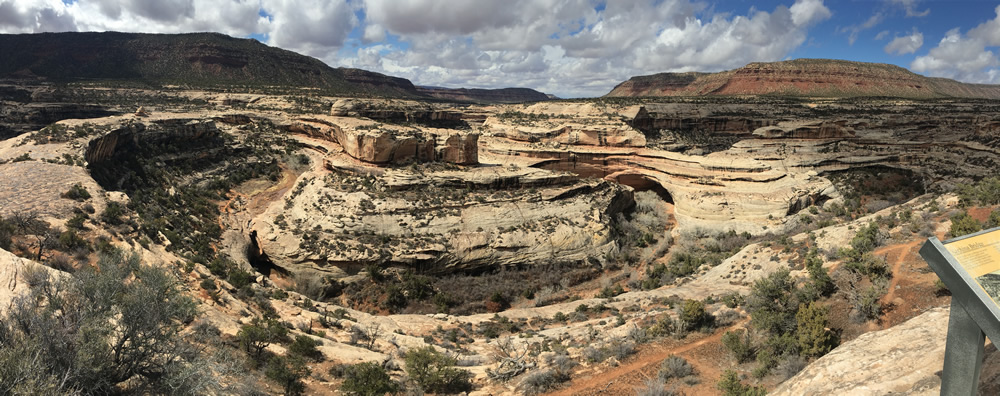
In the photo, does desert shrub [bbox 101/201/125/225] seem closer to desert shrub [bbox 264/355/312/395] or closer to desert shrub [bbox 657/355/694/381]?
desert shrub [bbox 264/355/312/395]

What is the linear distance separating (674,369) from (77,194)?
761 inches

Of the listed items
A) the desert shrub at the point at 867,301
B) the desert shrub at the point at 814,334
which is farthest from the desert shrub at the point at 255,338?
the desert shrub at the point at 867,301

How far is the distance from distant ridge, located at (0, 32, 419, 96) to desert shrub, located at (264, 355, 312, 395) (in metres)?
81.4

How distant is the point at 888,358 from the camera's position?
6.68 meters

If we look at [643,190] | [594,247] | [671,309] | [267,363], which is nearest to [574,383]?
[671,309]

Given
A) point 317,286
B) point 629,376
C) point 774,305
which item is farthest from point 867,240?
point 317,286

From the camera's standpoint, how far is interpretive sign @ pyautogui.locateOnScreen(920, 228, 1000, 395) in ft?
12.6

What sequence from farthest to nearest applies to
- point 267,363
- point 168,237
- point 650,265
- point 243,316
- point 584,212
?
point 584,212 → point 650,265 → point 168,237 → point 243,316 → point 267,363

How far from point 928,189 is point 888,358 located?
33873 mm

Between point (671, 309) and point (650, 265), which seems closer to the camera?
point (671, 309)

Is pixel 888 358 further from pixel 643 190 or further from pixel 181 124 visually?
pixel 181 124

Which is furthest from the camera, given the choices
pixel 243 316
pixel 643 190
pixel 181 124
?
pixel 643 190

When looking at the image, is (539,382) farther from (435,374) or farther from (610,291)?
(610,291)

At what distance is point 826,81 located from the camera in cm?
12094
